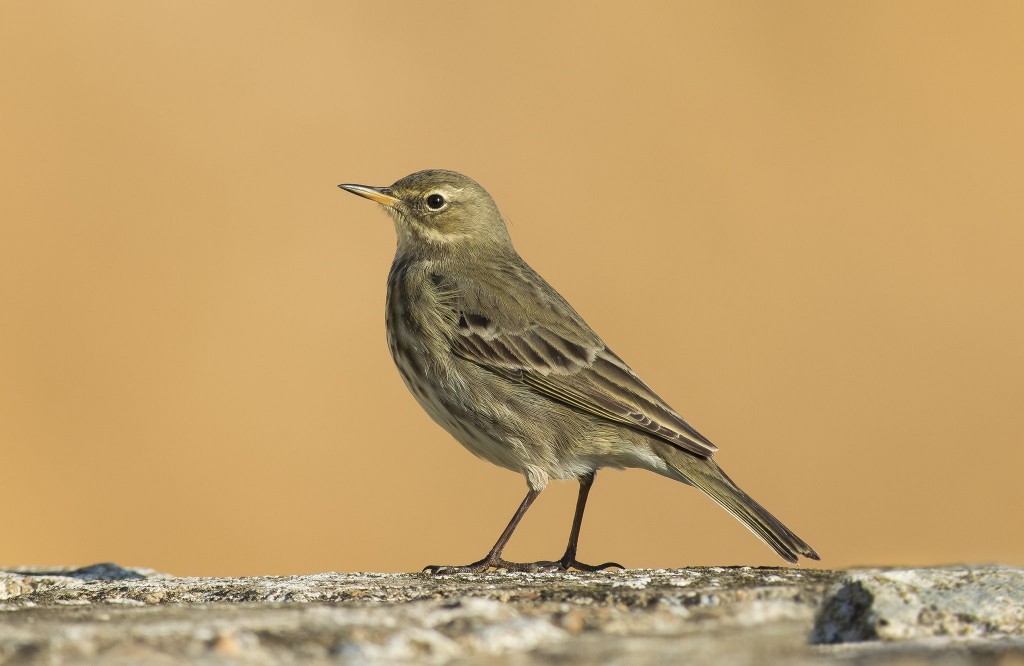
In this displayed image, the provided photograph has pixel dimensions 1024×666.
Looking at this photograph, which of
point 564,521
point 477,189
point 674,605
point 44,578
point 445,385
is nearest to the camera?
point 674,605

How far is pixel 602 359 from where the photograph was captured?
7.02m

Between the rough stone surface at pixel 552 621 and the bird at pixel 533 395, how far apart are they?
2.01 meters

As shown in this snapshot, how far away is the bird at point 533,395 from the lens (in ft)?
21.4

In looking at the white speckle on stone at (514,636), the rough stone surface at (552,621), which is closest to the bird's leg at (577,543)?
the rough stone surface at (552,621)

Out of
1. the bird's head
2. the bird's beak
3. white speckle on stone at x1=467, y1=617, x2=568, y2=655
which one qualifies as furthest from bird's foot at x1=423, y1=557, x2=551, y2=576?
the bird's beak

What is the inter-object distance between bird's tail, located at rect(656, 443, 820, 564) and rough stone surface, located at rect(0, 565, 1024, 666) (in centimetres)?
153

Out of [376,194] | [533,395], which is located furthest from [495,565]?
[376,194]

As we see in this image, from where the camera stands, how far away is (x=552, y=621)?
3328mm

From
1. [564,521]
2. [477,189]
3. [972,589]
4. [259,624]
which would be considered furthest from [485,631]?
[564,521]

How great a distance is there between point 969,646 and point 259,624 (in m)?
1.66

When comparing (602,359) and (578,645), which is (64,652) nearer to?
(578,645)

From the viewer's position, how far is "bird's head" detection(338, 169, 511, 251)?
8234 millimetres

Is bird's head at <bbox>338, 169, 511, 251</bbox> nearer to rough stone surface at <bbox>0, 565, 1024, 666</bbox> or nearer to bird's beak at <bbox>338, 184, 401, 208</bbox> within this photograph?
bird's beak at <bbox>338, 184, 401, 208</bbox>

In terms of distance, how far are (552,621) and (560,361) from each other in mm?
3704
